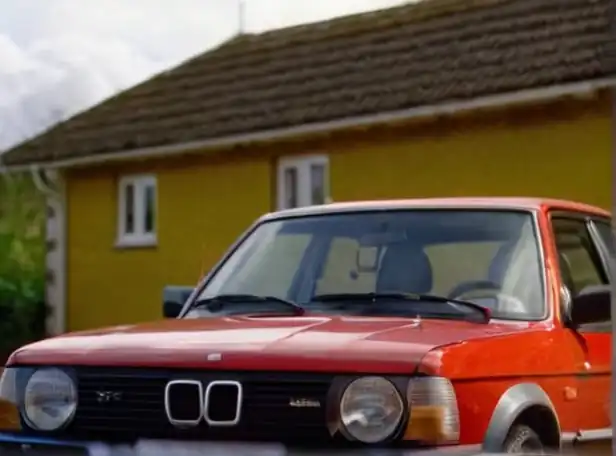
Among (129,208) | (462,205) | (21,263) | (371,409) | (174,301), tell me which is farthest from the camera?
(21,263)

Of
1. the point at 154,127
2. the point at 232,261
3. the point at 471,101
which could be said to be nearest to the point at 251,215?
the point at 154,127

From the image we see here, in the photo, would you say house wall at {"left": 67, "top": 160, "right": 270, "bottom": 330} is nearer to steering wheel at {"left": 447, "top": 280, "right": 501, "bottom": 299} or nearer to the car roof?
the car roof

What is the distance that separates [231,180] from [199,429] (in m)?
14.2

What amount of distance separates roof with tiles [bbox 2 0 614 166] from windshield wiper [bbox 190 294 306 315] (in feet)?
26.5

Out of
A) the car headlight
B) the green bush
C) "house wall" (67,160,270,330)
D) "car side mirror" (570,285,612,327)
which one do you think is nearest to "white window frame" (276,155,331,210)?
"house wall" (67,160,270,330)

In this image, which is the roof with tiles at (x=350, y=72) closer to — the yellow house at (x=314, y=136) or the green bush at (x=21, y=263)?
the yellow house at (x=314, y=136)

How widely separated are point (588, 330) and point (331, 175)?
11587 millimetres

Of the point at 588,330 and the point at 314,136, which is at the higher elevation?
the point at 314,136

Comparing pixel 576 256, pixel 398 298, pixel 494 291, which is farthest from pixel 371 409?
pixel 576 256

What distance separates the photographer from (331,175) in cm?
1817

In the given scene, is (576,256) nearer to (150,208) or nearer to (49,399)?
(49,399)

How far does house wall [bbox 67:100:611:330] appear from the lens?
15414mm

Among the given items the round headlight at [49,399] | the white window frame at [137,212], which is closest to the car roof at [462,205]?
the round headlight at [49,399]

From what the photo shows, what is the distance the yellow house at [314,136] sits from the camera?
51.1ft
